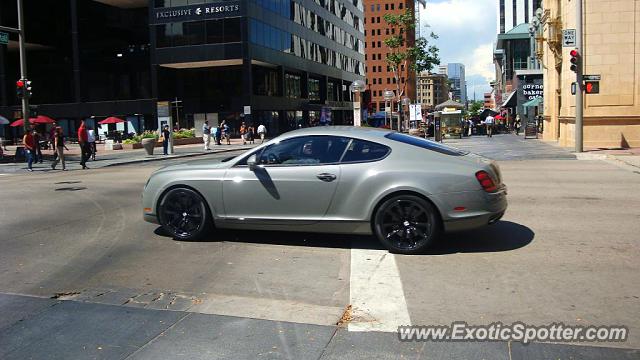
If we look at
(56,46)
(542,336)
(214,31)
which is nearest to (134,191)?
(542,336)

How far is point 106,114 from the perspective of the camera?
6088 centimetres

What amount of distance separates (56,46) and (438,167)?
65094mm

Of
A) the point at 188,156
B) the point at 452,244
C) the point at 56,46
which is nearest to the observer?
the point at 452,244

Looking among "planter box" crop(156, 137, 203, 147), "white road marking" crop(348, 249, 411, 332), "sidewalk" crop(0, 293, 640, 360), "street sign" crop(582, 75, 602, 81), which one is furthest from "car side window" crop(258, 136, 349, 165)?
"planter box" crop(156, 137, 203, 147)

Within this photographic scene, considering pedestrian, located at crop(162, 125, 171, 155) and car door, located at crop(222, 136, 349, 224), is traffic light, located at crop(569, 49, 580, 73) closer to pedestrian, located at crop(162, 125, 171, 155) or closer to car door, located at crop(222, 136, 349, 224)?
car door, located at crop(222, 136, 349, 224)

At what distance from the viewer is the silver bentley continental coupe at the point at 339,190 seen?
6.79 m

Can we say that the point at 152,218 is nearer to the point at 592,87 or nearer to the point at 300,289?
the point at 300,289

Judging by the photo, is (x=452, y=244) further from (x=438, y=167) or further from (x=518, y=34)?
(x=518, y=34)

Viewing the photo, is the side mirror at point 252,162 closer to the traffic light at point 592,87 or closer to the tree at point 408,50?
the traffic light at point 592,87

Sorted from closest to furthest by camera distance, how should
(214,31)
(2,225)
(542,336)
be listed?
(542,336), (2,225), (214,31)

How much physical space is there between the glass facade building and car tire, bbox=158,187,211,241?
156 feet

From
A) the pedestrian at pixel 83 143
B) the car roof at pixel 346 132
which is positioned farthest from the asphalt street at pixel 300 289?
the pedestrian at pixel 83 143

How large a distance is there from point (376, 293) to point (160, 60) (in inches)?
2158

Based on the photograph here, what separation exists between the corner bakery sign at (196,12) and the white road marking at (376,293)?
50.7m
